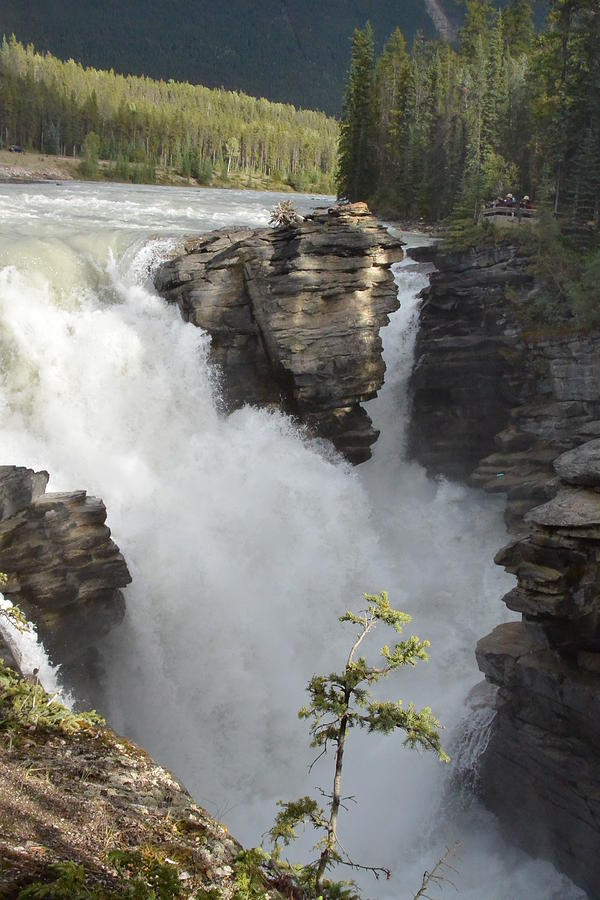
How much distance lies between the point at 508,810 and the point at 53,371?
15.8 metres

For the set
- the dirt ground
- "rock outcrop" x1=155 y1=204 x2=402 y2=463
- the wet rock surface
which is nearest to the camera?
the wet rock surface

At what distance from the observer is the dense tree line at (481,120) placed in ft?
101

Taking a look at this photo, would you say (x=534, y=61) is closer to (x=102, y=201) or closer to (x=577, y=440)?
(x=102, y=201)

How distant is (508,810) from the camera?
52.2 ft

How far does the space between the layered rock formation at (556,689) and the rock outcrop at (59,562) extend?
28.5 ft

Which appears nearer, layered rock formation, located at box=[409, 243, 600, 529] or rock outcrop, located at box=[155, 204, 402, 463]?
rock outcrop, located at box=[155, 204, 402, 463]

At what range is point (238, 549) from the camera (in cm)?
2028

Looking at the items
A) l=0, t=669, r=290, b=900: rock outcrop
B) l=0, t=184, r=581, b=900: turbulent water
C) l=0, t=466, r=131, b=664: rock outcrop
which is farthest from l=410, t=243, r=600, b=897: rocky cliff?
l=0, t=669, r=290, b=900: rock outcrop

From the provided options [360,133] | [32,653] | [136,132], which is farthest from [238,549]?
[136,132]

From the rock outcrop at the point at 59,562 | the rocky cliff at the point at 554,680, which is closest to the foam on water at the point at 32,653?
the rock outcrop at the point at 59,562

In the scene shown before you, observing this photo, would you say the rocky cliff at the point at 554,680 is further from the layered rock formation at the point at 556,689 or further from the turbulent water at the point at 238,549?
the turbulent water at the point at 238,549

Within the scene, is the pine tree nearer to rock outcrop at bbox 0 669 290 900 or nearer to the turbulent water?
the turbulent water

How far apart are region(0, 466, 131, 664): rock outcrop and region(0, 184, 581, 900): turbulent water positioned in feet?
4.63

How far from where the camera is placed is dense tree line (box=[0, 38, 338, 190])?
100375mm
